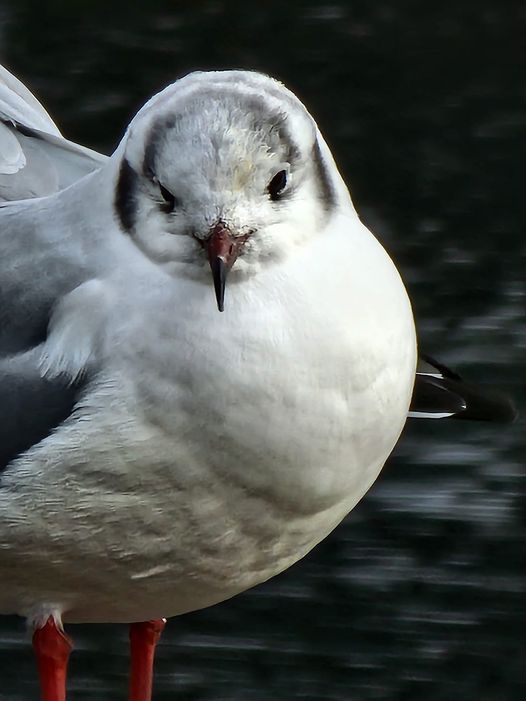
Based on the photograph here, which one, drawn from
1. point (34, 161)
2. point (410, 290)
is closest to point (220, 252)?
point (34, 161)

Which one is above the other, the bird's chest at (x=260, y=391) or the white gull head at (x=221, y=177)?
the white gull head at (x=221, y=177)

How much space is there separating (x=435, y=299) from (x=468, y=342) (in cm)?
27

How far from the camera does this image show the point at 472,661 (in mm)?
3430

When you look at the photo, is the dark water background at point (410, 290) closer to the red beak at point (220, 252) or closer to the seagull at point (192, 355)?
the seagull at point (192, 355)

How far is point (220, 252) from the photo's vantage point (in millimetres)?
2182

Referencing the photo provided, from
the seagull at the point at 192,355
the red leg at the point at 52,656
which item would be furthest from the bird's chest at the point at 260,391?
the red leg at the point at 52,656

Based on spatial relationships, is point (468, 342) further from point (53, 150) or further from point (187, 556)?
point (187, 556)

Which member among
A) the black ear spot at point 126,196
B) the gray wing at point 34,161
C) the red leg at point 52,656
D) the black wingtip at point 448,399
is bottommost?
the red leg at point 52,656

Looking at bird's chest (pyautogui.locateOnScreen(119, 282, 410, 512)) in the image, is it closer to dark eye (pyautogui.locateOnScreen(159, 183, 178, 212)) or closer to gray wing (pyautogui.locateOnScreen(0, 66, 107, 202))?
dark eye (pyautogui.locateOnScreen(159, 183, 178, 212))

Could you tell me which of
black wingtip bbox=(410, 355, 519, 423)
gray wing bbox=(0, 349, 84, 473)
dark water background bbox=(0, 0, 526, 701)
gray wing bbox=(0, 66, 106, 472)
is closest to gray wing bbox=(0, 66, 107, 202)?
gray wing bbox=(0, 66, 106, 472)

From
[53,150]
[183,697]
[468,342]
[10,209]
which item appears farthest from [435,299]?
[10,209]

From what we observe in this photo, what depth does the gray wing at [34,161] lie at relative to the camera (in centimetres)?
284

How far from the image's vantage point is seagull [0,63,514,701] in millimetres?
2252

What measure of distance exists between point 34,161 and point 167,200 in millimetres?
676
